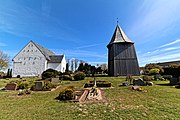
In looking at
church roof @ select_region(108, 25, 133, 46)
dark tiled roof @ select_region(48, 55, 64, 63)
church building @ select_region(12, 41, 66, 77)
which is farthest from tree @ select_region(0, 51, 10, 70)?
church roof @ select_region(108, 25, 133, 46)

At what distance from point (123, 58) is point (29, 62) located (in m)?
28.3

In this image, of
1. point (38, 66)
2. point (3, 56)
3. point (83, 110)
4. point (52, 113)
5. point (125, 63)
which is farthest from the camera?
point (3, 56)

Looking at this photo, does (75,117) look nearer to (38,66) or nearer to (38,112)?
(38,112)

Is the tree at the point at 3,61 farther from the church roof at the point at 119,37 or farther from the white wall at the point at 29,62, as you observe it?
the church roof at the point at 119,37

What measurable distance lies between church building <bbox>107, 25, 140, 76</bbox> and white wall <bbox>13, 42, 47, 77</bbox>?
2201 centimetres

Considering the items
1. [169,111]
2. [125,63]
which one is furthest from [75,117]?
[125,63]

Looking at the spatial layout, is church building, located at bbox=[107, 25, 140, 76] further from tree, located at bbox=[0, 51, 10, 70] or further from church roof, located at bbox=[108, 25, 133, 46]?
tree, located at bbox=[0, 51, 10, 70]

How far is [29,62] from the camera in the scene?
3959cm

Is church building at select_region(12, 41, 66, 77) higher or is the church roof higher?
the church roof

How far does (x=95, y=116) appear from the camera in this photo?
5457mm

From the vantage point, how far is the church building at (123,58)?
94.8ft

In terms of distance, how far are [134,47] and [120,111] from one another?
26.9 meters

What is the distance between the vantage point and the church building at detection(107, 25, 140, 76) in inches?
1137

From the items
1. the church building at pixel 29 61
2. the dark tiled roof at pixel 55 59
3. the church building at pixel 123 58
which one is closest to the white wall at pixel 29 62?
the church building at pixel 29 61
